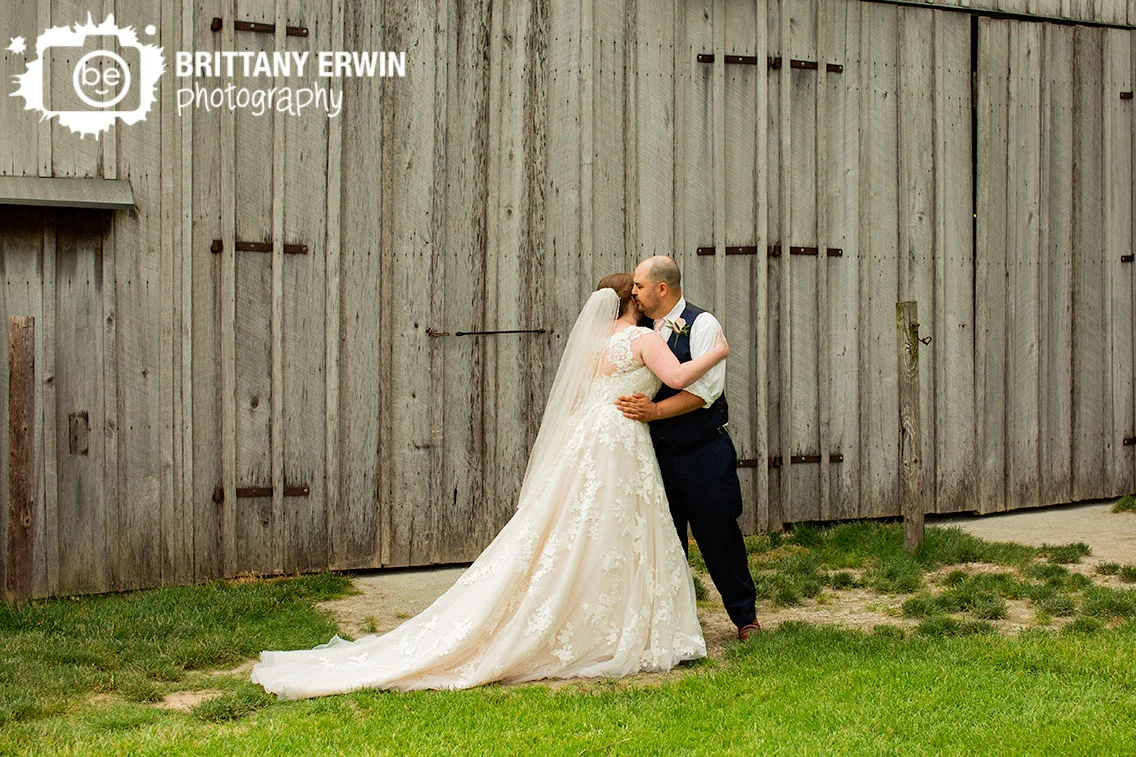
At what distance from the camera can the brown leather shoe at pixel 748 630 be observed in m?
5.43

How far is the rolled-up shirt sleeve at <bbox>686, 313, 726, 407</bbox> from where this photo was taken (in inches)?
213

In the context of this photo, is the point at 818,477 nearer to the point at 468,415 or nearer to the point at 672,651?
the point at 468,415

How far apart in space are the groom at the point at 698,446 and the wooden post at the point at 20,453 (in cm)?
300

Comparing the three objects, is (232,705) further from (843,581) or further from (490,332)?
(843,581)

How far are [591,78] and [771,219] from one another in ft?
5.31

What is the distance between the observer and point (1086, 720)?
4059 millimetres

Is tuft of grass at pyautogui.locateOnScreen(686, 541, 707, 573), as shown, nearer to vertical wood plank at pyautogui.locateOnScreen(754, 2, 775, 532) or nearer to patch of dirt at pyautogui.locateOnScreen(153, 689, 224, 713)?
vertical wood plank at pyautogui.locateOnScreen(754, 2, 775, 532)

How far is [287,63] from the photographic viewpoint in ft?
22.3

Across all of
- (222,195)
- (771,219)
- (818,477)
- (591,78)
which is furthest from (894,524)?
(222,195)

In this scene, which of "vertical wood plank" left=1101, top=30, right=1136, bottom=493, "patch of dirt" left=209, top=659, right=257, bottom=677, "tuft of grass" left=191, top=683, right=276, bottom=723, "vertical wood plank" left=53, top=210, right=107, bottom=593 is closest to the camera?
"tuft of grass" left=191, top=683, right=276, bottom=723

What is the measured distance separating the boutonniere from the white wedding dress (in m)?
0.14

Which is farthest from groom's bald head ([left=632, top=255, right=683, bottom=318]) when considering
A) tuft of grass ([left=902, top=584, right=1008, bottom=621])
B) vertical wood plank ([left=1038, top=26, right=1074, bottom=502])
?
vertical wood plank ([left=1038, top=26, right=1074, bottom=502])

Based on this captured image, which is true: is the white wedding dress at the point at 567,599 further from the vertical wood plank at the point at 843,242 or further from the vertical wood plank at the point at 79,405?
the vertical wood plank at the point at 843,242

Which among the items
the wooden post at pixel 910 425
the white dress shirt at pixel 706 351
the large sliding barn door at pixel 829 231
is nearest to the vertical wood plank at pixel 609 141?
the large sliding barn door at pixel 829 231
